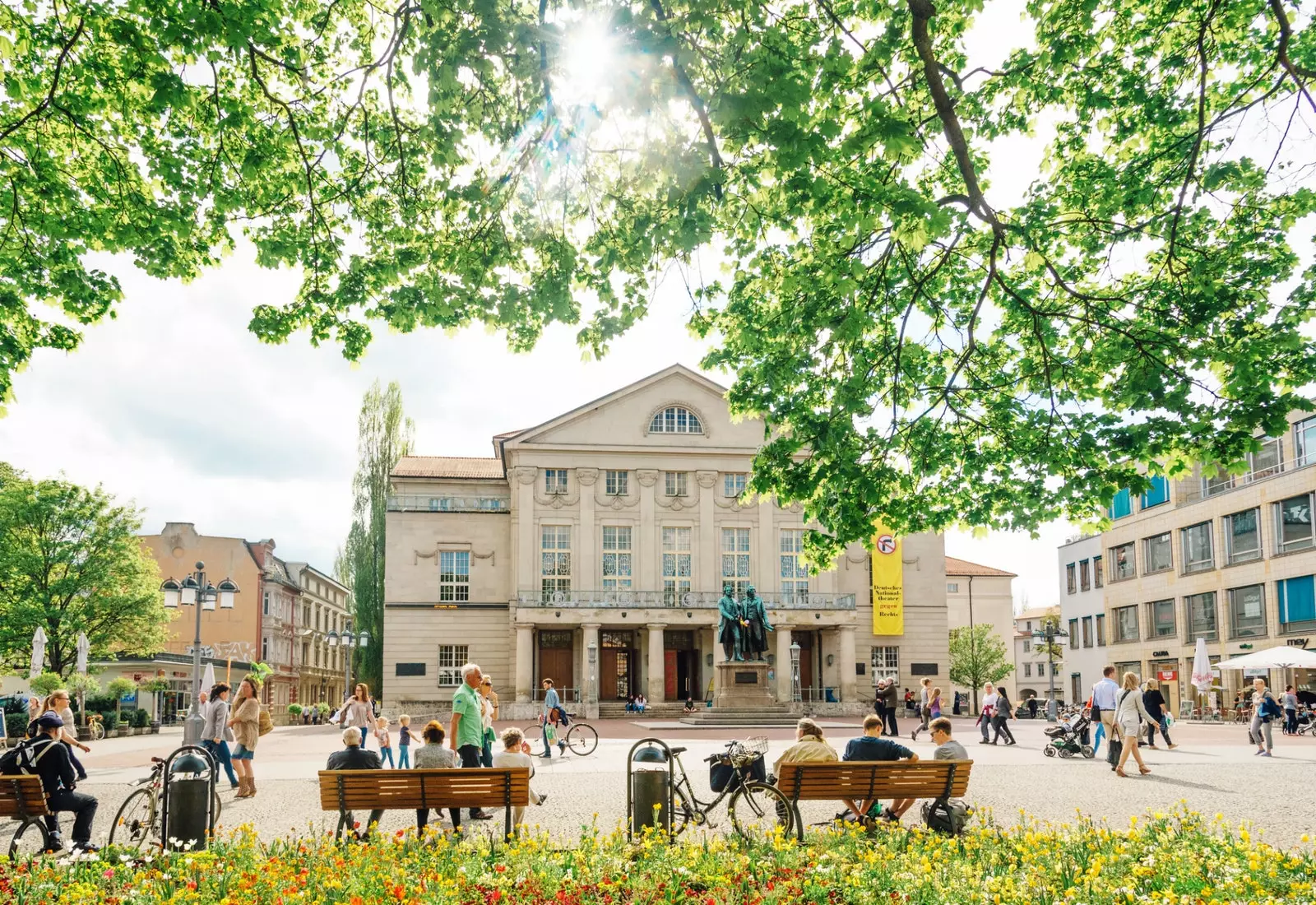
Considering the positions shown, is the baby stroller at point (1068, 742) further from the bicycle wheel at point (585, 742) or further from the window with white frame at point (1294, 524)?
the window with white frame at point (1294, 524)

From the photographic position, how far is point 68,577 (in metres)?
45.6

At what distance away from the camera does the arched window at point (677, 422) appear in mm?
56188

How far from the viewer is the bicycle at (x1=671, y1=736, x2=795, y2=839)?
34.0 ft

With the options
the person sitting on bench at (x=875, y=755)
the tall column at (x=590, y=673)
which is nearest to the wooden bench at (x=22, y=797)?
the person sitting on bench at (x=875, y=755)

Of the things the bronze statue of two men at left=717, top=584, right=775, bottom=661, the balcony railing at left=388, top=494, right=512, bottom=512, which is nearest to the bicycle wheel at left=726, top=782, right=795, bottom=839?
the bronze statue of two men at left=717, top=584, right=775, bottom=661

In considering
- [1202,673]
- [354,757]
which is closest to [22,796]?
[354,757]

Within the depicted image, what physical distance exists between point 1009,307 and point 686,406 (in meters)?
44.1

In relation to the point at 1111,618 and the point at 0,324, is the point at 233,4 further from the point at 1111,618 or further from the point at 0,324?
the point at 1111,618

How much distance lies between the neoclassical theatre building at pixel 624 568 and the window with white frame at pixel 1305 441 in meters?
18.3

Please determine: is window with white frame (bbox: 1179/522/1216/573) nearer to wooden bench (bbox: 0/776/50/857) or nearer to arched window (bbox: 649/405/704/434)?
arched window (bbox: 649/405/704/434)

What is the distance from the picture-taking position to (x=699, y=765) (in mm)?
19812

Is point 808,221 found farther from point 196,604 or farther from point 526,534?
point 526,534

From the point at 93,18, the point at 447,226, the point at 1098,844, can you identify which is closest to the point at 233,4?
the point at 93,18

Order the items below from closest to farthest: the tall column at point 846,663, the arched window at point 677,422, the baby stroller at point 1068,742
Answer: the baby stroller at point 1068,742, the tall column at point 846,663, the arched window at point 677,422
